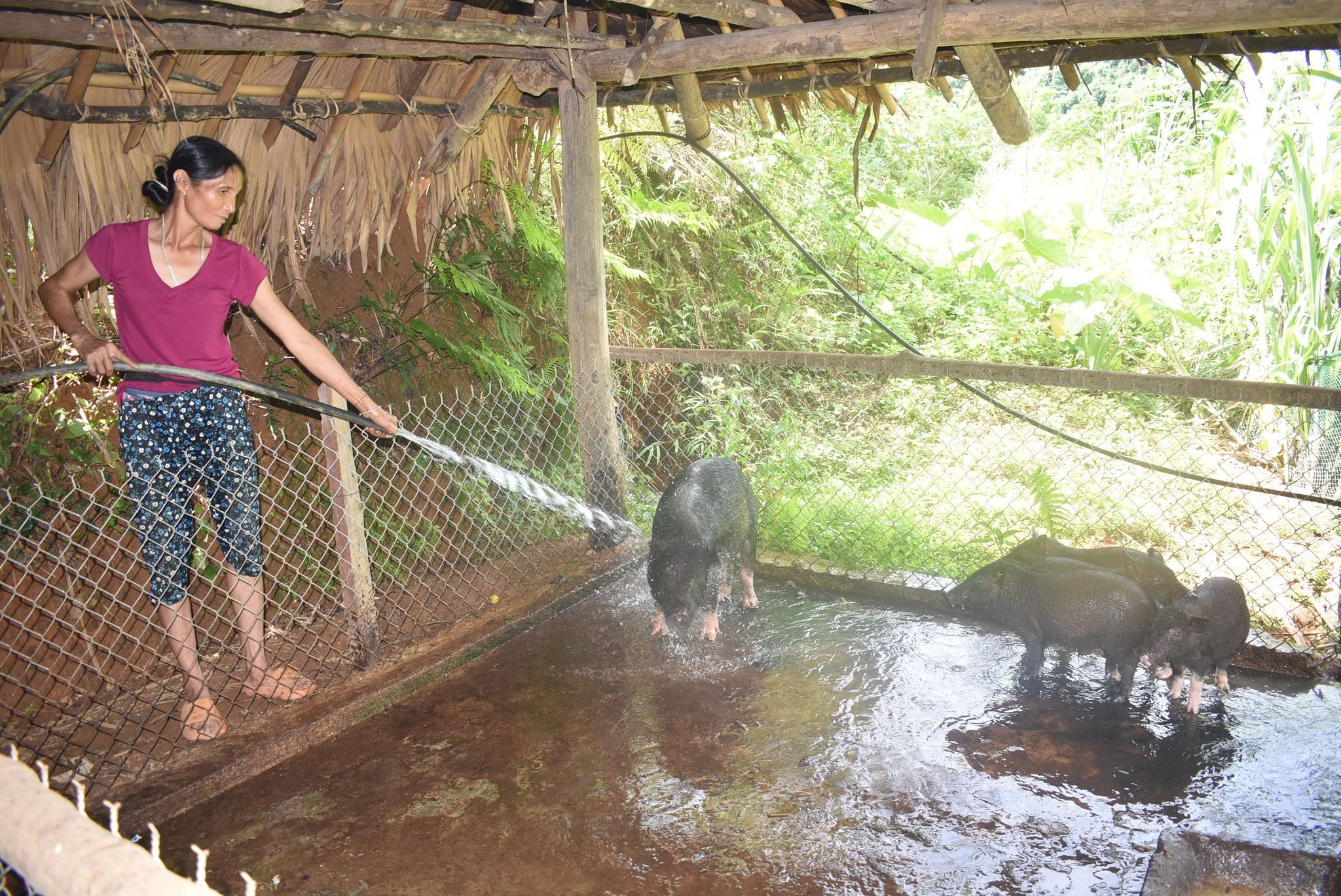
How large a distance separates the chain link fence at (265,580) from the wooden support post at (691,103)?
84.9 inches

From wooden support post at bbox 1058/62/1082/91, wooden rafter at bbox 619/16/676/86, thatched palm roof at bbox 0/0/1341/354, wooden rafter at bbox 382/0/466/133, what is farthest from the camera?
wooden rafter at bbox 382/0/466/133

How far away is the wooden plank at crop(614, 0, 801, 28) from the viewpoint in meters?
4.09

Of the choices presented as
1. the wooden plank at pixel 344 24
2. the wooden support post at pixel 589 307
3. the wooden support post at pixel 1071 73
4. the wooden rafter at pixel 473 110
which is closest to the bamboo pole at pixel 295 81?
the wooden plank at pixel 344 24

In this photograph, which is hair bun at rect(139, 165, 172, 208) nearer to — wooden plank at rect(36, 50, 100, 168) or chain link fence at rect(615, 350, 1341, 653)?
wooden plank at rect(36, 50, 100, 168)

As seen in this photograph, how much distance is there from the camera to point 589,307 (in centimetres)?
564

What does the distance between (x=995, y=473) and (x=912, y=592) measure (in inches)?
122

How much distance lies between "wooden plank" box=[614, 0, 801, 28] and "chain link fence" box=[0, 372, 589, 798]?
2216mm

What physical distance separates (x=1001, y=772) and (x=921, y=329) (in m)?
7.62

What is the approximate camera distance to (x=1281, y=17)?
3348 mm

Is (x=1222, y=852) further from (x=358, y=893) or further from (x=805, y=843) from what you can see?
(x=358, y=893)

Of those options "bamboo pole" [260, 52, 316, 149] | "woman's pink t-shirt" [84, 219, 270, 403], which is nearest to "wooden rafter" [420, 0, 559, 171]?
"bamboo pole" [260, 52, 316, 149]

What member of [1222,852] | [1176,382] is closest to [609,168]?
[1176,382]

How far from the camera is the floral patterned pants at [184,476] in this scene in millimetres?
3641

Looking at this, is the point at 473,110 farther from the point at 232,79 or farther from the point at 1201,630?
the point at 1201,630
